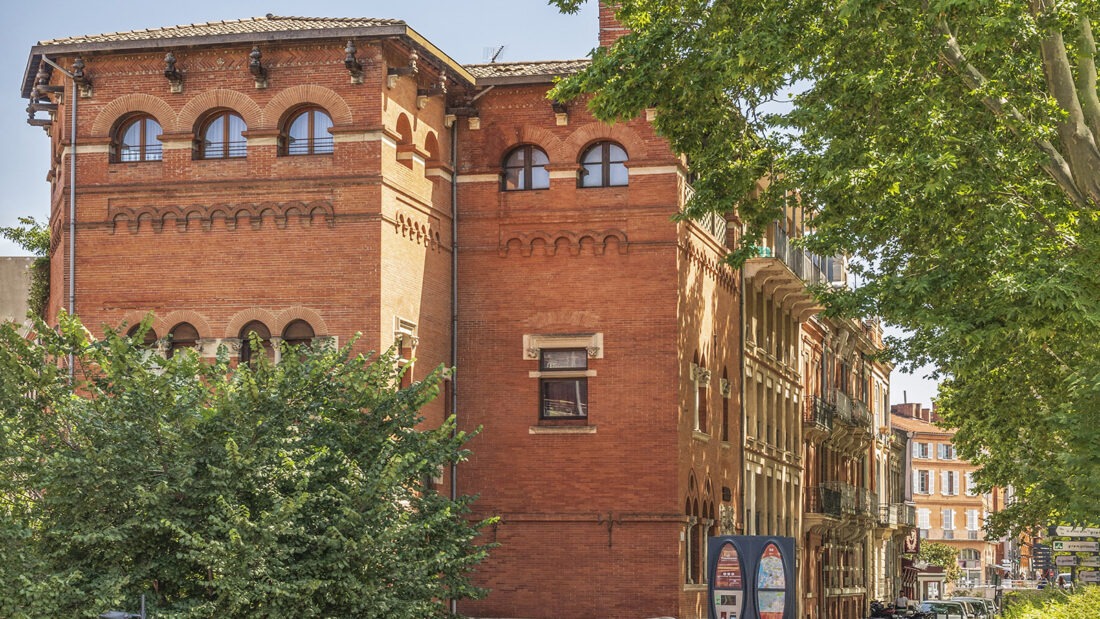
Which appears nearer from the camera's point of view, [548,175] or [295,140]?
[295,140]

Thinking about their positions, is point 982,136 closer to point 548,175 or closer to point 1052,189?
point 1052,189

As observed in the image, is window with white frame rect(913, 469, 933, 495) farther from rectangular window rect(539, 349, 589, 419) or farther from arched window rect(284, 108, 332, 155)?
arched window rect(284, 108, 332, 155)

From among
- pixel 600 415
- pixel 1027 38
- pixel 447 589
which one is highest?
pixel 1027 38

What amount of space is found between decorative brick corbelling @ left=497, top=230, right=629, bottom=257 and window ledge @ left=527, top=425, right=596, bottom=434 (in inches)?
147

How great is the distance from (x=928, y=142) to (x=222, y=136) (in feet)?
49.8

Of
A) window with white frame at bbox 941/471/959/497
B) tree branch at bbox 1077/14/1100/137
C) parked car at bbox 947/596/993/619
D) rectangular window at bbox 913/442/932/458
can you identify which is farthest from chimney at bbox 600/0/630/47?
window with white frame at bbox 941/471/959/497

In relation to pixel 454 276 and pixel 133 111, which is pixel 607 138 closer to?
pixel 454 276

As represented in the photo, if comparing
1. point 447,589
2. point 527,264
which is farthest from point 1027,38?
point 527,264

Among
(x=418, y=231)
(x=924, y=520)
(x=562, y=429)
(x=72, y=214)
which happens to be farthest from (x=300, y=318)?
(x=924, y=520)

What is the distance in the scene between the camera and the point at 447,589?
26.2 meters

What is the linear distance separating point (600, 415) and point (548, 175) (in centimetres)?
542

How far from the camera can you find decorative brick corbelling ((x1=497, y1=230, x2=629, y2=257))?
3628 cm

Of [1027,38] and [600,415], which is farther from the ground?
[1027,38]

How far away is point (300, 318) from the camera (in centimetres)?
3322
